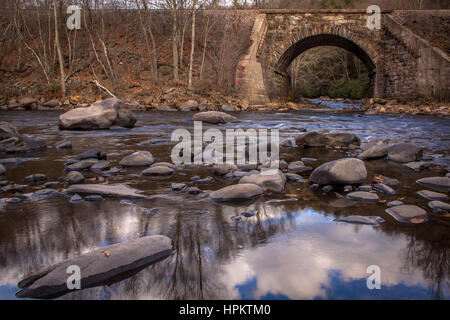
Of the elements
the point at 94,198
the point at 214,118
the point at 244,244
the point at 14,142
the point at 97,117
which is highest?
the point at 97,117

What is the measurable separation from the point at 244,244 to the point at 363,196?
4.65 feet

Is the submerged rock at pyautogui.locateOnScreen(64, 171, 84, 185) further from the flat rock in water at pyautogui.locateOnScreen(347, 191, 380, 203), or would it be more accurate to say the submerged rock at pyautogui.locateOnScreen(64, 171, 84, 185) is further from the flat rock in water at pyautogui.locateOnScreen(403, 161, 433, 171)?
the flat rock in water at pyautogui.locateOnScreen(403, 161, 433, 171)

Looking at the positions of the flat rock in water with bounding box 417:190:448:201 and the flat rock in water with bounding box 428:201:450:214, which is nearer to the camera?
the flat rock in water with bounding box 428:201:450:214

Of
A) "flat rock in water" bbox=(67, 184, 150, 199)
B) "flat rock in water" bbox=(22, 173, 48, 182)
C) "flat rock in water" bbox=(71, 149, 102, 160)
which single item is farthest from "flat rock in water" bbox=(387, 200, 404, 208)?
"flat rock in water" bbox=(71, 149, 102, 160)

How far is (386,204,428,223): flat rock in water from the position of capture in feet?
8.39

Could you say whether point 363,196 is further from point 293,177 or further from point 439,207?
point 293,177

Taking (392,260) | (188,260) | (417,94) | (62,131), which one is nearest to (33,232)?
(188,260)

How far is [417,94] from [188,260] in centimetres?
1878

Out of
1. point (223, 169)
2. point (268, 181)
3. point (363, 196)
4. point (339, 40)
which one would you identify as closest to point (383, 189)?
point (363, 196)

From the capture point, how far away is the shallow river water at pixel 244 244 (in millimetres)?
1730

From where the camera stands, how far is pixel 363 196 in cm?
308

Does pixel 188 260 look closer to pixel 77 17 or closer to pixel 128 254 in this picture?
pixel 128 254

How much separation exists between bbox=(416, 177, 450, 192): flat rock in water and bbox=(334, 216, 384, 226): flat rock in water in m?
1.26

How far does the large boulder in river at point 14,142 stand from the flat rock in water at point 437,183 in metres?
5.52
